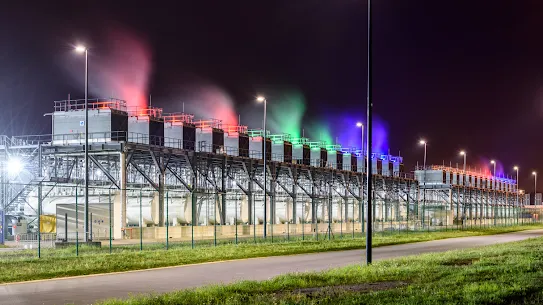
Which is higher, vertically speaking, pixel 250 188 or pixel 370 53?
pixel 370 53

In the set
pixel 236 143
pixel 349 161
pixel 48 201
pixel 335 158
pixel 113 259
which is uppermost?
pixel 236 143

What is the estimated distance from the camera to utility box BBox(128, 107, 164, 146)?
53.8 m

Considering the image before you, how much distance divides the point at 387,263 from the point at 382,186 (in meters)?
72.9

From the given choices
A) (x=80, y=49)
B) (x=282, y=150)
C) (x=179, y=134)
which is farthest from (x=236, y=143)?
(x=80, y=49)

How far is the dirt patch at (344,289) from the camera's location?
13969mm

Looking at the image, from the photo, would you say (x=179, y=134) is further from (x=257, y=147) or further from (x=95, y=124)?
(x=257, y=147)

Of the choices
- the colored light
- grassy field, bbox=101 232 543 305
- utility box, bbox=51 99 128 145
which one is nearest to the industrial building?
utility box, bbox=51 99 128 145

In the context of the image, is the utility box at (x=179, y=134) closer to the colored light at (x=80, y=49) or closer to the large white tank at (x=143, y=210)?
the large white tank at (x=143, y=210)

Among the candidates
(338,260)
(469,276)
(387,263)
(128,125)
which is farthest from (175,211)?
(469,276)

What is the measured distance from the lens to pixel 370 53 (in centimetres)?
2225

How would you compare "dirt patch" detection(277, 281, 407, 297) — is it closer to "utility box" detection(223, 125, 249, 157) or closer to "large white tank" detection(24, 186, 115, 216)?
"large white tank" detection(24, 186, 115, 216)

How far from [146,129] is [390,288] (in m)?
41.4

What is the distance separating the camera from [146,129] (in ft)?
177

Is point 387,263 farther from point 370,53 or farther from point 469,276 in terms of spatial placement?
point 370,53
